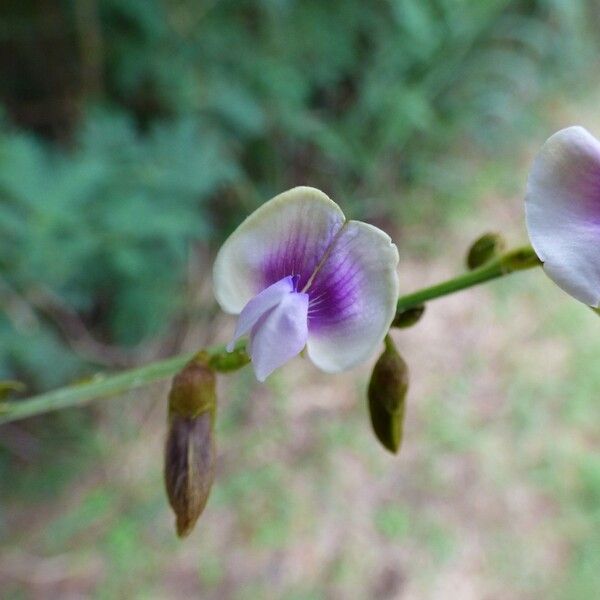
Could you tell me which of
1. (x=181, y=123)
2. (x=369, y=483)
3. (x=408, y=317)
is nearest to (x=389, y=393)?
(x=408, y=317)

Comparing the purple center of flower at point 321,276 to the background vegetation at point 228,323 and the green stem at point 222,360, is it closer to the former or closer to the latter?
the green stem at point 222,360

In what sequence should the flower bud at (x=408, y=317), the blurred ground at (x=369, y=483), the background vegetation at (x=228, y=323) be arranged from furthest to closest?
1. the blurred ground at (x=369, y=483)
2. the background vegetation at (x=228, y=323)
3. the flower bud at (x=408, y=317)

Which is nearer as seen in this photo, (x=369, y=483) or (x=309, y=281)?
(x=309, y=281)

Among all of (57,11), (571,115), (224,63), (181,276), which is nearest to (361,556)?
(181,276)

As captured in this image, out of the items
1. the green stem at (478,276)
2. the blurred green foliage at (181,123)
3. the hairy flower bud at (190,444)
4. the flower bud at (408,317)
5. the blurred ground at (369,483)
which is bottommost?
the blurred ground at (369,483)

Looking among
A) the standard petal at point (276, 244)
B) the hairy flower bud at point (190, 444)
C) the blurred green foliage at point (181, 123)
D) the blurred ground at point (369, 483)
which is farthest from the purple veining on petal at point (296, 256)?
the blurred ground at point (369, 483)

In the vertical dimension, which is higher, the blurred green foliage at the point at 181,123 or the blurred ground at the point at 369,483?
the blurred green foliage at the point at 181,123

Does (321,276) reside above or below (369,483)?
above

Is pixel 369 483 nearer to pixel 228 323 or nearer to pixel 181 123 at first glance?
pixel 228 323
